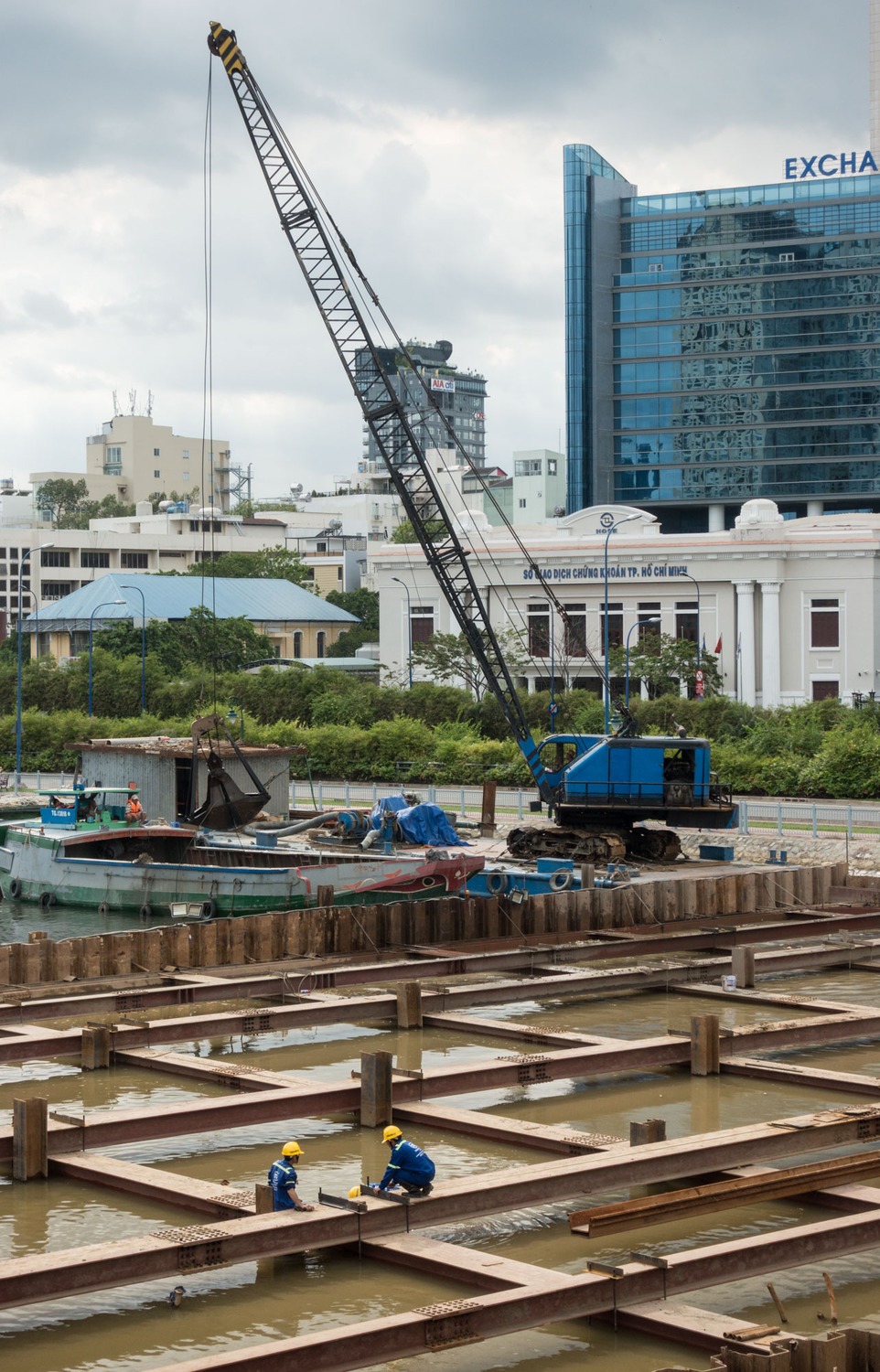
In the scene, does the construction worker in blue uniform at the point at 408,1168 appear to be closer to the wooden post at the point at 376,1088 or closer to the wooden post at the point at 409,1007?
the wooden post at the point at 376,1088

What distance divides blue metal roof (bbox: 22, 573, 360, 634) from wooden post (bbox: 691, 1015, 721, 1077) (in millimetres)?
100893

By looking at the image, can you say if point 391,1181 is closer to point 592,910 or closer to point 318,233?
point 592,910

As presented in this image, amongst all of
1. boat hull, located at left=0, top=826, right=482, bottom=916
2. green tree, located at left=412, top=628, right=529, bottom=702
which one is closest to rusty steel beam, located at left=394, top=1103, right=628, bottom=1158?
boat hull, located at left=0, top=826, right=482, bottom=916

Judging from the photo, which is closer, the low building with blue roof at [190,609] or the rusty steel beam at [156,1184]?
the rusty steel beam at [156,1184]

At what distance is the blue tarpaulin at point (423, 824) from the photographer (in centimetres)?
4559

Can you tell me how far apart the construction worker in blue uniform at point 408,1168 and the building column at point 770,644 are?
84.2 metres

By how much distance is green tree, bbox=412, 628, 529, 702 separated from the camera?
93562mm

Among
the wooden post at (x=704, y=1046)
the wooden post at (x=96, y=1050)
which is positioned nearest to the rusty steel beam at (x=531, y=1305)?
the wooden post at (x=704, y=1046)

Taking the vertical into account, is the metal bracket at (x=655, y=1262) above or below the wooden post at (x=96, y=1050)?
above

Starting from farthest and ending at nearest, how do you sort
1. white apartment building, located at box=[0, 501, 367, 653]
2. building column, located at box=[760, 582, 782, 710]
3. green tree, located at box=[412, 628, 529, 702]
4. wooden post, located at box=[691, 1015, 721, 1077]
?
white apartment building, located at box=[0, 501, 367, 653] < building column, located at box=[760, 582, 782, 710] < green tree, located at box=[412, 628, 529, 702] < wooden post, located at box=[691, 1015, 721, 1077]

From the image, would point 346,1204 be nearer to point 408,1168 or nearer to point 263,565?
point 408,1168

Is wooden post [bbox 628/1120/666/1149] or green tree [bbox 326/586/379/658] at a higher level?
green tree [bbox 326/586/379/658]

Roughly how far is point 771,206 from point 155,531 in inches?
3219

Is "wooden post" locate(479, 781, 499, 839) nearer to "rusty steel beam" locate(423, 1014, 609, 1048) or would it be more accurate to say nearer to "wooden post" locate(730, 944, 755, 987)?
"wooden post" locate(730, 944, 755, 987)
